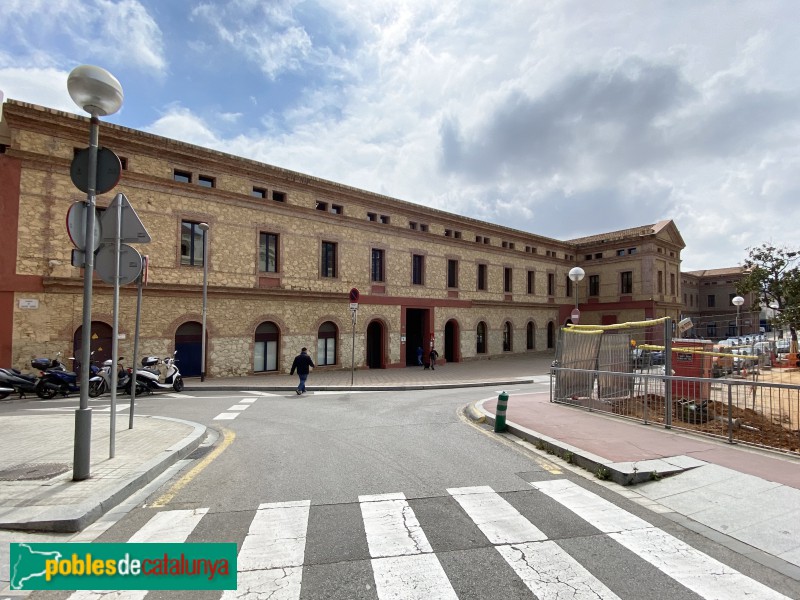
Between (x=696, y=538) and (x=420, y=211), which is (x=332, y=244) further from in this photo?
(x=696, y=538)

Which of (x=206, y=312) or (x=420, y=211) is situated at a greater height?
(x=420, y=211)

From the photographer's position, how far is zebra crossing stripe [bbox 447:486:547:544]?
3840 millimetres

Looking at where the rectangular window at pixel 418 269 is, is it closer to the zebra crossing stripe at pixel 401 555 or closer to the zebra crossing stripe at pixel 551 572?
the zebra crossing stripe at pixel 401 555

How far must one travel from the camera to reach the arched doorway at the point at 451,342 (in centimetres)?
2891

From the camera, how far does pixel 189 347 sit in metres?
18.1

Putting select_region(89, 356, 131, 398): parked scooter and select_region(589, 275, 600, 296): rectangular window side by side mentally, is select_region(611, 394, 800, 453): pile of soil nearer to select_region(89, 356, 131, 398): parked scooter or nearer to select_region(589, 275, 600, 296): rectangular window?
select_region(89, 356, 131, 398): parked scooter

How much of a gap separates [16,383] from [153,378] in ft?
12.5

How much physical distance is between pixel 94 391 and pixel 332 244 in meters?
Result: 12.8

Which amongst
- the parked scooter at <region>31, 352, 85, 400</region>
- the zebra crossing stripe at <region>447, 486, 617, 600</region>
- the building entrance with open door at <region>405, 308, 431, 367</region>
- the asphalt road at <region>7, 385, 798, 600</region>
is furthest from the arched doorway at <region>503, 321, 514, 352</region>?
the zebra crossing stripe at <region>447, 486, 617, 600</region>

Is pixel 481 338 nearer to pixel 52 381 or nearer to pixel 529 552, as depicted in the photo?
pixel 52 381

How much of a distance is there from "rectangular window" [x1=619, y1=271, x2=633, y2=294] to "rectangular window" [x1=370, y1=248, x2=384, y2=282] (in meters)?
24.6

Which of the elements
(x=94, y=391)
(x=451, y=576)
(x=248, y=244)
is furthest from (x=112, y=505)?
(x=248, y=244)

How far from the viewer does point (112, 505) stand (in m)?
4.48

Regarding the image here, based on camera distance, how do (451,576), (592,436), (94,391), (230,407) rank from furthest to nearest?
1. (94,391)
2. (230,407)
3. (592,436)
4. (451,576)
